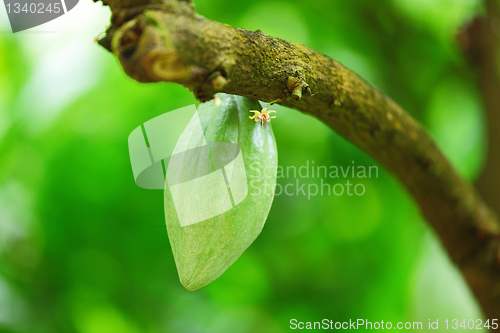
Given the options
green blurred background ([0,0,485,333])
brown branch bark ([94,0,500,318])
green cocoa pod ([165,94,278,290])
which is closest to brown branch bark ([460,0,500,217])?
green blurred background ([0,0,485,333])

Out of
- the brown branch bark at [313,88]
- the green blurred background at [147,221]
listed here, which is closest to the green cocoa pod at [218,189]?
the brown branch bark at [313,88]

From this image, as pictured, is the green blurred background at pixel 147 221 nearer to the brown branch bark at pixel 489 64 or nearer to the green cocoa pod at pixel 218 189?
the brown branch bark at pixel 489 64

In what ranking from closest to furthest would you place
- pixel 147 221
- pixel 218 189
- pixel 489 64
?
pixel 218 189 < pixel 147 221 < pixel 489 64

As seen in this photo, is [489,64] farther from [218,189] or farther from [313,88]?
[218,189]

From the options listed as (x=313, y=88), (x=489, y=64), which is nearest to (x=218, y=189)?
(x=313, y=88)

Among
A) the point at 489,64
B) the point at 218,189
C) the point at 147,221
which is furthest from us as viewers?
the point at 489,64
